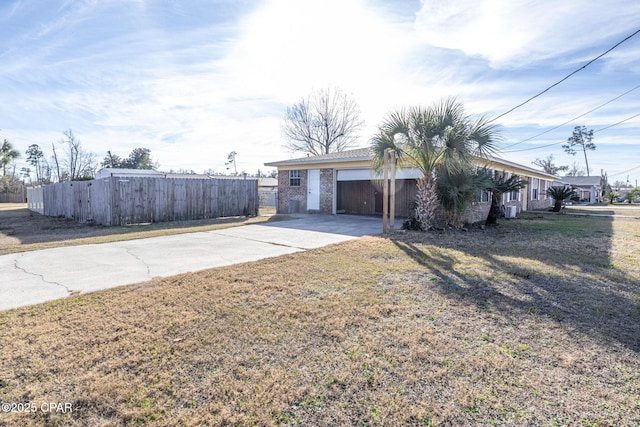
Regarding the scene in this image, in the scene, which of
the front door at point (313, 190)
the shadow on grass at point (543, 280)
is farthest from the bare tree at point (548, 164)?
the shadow on grass at point (543, 280)

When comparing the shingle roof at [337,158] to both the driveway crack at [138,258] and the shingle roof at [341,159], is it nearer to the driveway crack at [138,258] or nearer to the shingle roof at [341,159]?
the shingle roof at [341,159]

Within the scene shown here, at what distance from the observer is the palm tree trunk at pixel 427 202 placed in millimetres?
10242

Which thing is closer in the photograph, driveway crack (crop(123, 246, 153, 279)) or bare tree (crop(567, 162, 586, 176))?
driveway crack (crop(123, 246, 153, 279))

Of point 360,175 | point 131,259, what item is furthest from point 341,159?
point 131,259

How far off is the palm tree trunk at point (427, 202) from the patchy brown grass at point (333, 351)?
16.6 ft

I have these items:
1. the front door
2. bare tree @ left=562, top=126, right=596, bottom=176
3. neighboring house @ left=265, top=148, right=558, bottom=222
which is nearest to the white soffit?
neighboring house @ left=265, top=148, right=558, bottom=222

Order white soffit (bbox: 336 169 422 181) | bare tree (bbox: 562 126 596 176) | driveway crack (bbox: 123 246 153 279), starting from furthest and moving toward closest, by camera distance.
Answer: bare tree (bbox: 562 126 596 176) → white soffit (bbox: 336 169 422 181) → driveway crack (bbox: 123 246 153 279)

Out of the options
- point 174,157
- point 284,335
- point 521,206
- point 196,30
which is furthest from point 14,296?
point 174,157

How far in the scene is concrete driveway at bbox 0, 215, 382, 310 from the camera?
4691mm

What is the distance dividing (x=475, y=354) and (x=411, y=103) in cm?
859

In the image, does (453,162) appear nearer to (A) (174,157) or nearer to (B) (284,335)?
(B) (284,335)

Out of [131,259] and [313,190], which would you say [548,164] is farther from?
[131,259]

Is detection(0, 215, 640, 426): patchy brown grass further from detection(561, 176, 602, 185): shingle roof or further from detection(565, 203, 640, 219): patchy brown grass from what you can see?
detection(561, 176, 602, 185): shingle roof

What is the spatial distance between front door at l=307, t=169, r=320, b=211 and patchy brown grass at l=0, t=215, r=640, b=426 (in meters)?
11.4
